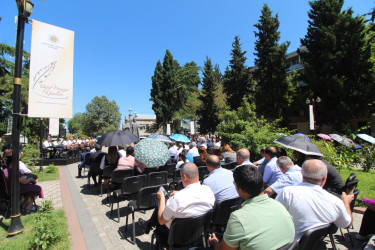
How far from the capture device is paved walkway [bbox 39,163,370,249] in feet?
11.8

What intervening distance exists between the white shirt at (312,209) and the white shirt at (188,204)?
96 cm

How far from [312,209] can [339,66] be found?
71.1 ft

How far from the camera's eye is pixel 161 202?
107 inches

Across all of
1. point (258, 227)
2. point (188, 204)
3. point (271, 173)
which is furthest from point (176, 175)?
point (258, 227)

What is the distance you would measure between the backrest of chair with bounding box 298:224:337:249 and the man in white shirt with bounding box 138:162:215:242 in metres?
1.09

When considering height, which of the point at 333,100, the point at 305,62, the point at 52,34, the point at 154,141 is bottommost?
the point at 154,141

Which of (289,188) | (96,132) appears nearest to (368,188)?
(289,188)

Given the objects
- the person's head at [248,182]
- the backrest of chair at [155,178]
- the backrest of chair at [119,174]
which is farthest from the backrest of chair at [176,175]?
the person's head at [248,182]

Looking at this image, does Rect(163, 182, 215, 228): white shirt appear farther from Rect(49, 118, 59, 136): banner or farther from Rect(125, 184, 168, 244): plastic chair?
Rect(49, 118, 59, 136): banner

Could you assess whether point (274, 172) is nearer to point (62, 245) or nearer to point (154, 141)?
point (154, 141)

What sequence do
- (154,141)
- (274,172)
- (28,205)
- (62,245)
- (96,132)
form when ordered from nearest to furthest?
(62,245) < (274,172) < (28,205) < (154,141) < (96,132)

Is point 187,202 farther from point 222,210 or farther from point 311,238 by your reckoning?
point 311,238

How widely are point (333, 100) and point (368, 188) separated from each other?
51.2 ft

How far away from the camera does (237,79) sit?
29156 millimetres
